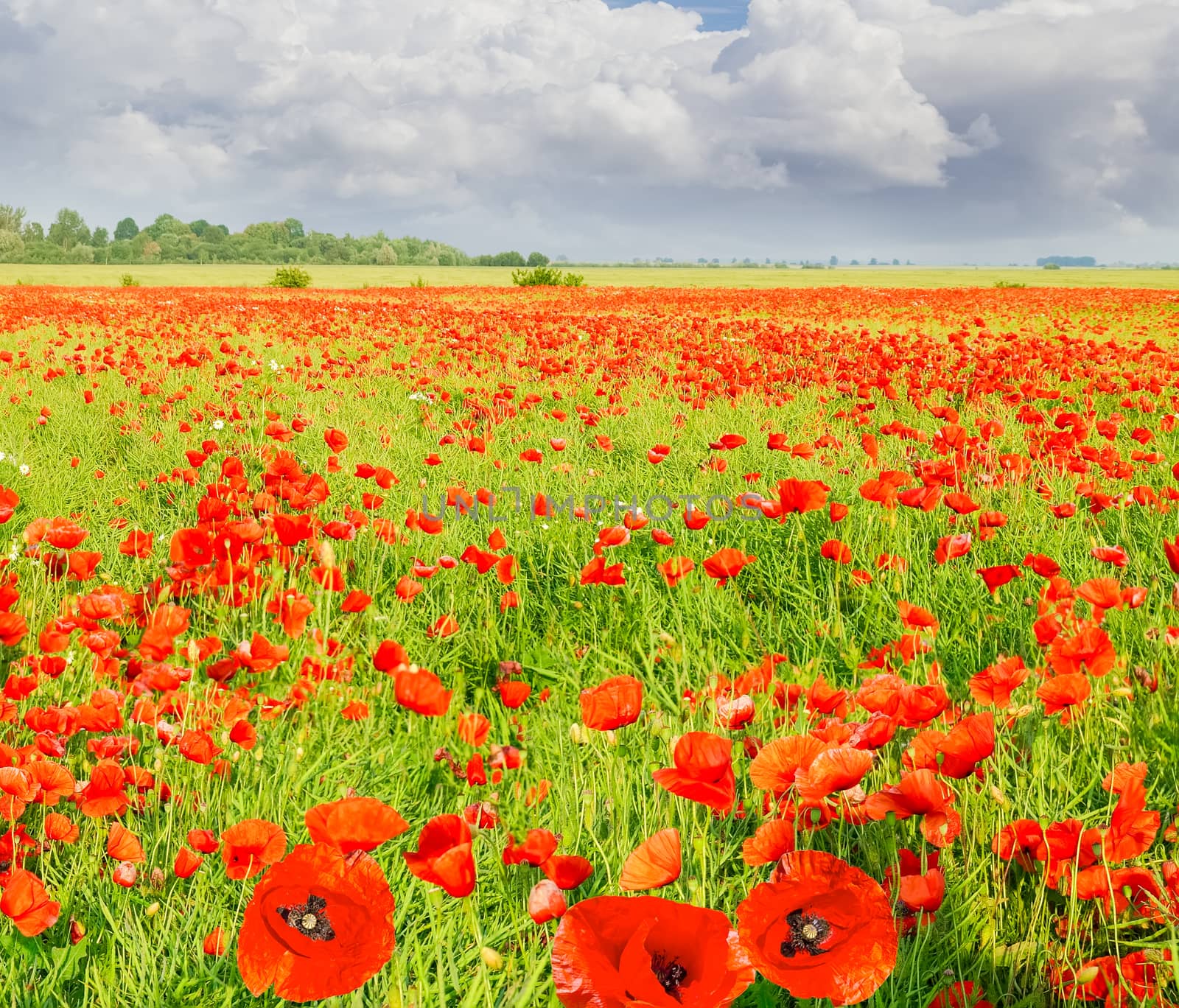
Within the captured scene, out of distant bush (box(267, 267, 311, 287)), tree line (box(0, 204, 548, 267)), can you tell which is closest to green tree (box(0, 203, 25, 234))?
tree line (box(0, 204, 548, 267))

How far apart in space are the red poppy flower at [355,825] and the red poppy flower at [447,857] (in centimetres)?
5

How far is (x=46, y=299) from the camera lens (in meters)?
18.8

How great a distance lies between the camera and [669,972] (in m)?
0.90

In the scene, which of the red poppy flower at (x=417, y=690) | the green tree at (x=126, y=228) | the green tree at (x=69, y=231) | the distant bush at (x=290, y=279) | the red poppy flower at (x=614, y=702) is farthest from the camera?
the green tree at (x=126, y=228)

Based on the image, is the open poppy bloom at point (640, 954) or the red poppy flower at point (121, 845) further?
the red poppy flower at point (121, 845)

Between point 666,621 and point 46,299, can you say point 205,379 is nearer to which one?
point 666,621

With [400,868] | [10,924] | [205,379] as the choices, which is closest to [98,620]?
[10,924]

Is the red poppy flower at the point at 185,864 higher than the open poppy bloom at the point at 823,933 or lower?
lower

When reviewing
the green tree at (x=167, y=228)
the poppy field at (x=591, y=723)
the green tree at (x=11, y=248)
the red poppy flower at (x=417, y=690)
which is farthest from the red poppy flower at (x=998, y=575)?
the green tree at (x=167, y=228)

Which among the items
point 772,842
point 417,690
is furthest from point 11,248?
point 772,842

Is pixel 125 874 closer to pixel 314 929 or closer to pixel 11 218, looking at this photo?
pixel 314 929

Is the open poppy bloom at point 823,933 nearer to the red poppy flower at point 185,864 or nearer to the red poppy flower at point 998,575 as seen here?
the red poppy flower at point 185,864

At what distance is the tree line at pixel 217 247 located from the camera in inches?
3268

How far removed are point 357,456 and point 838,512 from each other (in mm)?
3238
